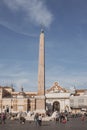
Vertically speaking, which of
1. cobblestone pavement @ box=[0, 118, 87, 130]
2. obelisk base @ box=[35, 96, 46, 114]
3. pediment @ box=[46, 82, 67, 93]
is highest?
pediment @ box=[46, 82, 67, 93]

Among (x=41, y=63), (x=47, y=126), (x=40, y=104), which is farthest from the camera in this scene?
(x=40, y=104)

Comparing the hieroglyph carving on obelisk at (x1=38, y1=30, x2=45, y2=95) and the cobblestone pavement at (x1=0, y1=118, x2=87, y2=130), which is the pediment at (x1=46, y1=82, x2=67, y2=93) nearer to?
the hieroglyph carving on obelisk at (x1=38, y1=30, x2=45, y2=95)

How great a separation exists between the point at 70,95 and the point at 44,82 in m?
40.5

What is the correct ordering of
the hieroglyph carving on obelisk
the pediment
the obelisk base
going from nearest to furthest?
the hieroglyph carving on obelisk
the obelisk base
the pediment

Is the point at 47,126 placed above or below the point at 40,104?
below

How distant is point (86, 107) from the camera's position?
80.6m

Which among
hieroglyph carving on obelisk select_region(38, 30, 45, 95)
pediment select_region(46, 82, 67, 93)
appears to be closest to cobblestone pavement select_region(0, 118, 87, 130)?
hieroglyph carving on obelisk select_region(38, 30, 45, 95)

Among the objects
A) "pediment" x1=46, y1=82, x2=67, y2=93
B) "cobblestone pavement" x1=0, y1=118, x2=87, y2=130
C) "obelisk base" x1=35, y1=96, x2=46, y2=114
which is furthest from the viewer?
"pediment" x1=46, y1=82, x2=67, y2=93

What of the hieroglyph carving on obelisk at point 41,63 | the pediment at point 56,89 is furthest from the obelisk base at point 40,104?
the pediment at point 56,89

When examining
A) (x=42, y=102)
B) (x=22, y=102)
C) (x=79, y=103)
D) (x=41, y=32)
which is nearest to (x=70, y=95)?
(x=79, y=103)

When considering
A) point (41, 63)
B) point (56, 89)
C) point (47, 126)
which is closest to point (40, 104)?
point (41, 63)

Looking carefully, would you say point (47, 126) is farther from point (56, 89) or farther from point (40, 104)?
point (56, 89)

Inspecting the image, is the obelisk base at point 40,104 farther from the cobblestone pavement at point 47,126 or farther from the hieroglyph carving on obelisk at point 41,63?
the cobblestone pavement at point 47,126

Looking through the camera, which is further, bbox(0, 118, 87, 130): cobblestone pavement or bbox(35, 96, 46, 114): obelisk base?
bbox(35, 96, 46, 114): obelisk base
